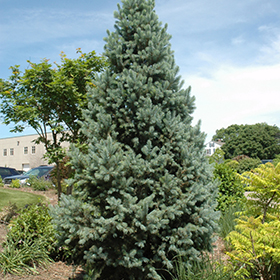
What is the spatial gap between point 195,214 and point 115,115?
1716mm

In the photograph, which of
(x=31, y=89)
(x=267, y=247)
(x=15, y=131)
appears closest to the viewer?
(x=267, y=247)

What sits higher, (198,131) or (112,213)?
(198,131)

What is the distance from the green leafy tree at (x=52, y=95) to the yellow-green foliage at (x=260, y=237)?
163 inches

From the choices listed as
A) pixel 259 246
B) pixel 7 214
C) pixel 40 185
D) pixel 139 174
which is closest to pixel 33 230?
pixel 7 214

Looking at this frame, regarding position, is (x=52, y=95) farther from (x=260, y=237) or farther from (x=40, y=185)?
(x=40, y=185)

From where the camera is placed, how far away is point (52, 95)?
21.7 ft

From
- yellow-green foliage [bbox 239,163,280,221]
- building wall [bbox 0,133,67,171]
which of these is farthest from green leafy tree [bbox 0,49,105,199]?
building wall [bbox 0,133,67,171]

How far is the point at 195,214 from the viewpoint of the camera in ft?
11.6

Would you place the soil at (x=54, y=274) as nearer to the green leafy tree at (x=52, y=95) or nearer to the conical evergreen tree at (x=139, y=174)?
the conical evergreen tree at (x=139, y=174)

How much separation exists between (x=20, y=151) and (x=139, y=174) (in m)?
47.8

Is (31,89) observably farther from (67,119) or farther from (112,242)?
(112,242)

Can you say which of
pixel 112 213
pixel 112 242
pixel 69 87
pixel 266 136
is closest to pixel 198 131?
pixel 112 213

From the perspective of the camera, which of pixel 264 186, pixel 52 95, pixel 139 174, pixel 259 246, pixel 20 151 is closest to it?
pixel 259 246

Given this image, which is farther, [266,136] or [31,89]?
[266,136]
